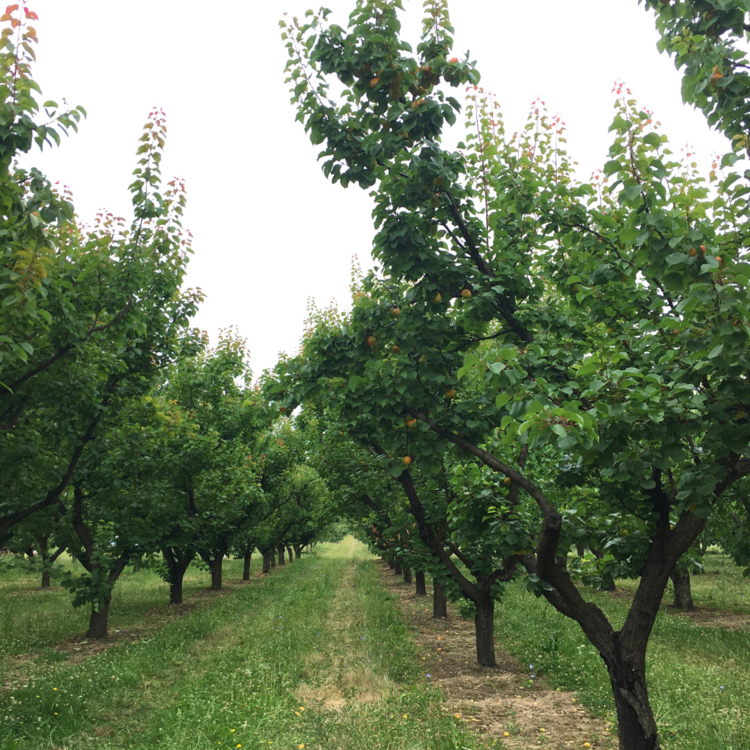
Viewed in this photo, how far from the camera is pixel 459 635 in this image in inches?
567

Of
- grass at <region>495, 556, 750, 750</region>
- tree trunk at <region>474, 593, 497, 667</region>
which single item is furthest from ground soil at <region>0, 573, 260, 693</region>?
grass at <region>495, 556, 750, 750</region>

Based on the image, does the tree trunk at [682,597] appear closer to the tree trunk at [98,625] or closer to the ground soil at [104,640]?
the ground soil at [104,640]

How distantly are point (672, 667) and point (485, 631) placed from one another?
3.35 meters

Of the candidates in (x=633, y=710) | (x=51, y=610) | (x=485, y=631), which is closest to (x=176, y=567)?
(x=51, y=610)

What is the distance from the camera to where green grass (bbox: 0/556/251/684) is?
13031 millimetres

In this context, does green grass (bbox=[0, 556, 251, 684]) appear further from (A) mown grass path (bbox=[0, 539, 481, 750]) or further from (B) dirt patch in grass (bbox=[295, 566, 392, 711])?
(B) dirt patch in grass (bbox=[295, 566, 392, 711])

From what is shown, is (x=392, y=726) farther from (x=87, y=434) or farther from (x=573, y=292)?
(x=87, y=434)

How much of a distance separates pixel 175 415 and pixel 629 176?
42.9 ft

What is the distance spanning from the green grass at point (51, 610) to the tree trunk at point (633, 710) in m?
8.61

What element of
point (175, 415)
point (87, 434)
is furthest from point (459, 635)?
point (87, 434)

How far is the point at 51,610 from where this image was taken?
18047 mm

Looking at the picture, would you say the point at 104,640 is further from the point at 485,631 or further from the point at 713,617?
the point at 713,617

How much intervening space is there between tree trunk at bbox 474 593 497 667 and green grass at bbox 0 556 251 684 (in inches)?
302

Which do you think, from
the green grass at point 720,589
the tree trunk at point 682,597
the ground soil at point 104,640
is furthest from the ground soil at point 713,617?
the ground soil at point 104,640
